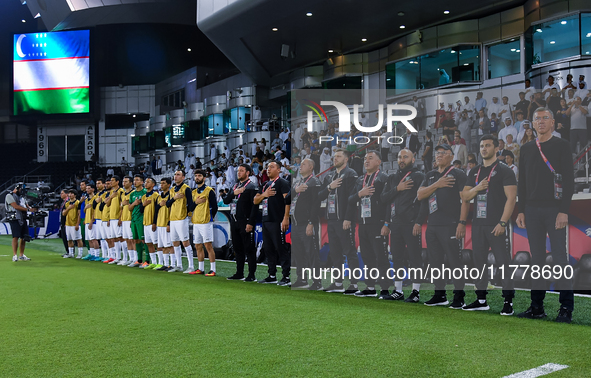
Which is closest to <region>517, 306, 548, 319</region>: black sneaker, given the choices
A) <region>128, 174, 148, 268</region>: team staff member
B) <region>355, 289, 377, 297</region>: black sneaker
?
<region>355, 289, 377, 297</region>: black sneaker

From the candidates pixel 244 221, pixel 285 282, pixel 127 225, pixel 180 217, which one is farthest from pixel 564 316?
pixel 127 225

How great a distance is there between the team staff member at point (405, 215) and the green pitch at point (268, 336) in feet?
2.11

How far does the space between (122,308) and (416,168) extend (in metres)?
4.28

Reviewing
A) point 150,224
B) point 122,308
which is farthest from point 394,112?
point 150,224

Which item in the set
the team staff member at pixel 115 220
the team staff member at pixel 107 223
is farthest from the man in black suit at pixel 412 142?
the team staff member at pixel 107 223

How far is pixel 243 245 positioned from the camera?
406 inches

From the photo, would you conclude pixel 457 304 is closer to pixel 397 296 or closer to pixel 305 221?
pixel 397 296

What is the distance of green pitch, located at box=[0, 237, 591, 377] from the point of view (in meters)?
4.18

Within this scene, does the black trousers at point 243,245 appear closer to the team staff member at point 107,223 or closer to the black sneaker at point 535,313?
the black sneaker at point 535,313

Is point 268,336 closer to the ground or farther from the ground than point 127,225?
closer to the ground

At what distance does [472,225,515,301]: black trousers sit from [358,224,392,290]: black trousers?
1.34 metres

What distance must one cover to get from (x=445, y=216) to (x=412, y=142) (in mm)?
1160

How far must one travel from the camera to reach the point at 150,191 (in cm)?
1291

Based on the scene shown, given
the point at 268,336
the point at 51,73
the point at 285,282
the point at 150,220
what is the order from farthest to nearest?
1. the point at 51,73
2. the point at 150,220
3. the point at 285,282
4. the point at 268,336
